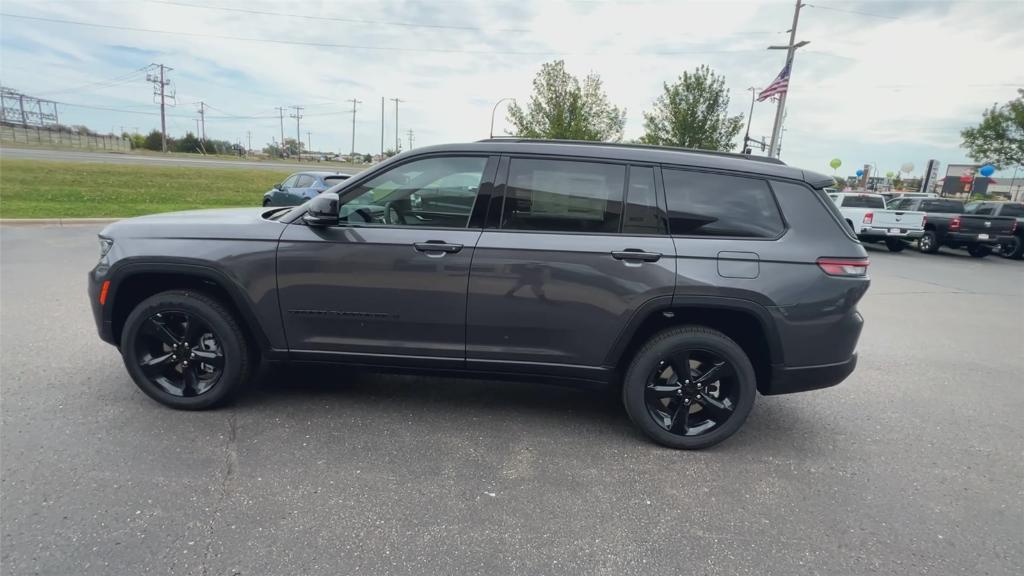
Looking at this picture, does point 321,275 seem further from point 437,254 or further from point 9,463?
point 9,463

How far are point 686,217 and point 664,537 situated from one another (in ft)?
5.79

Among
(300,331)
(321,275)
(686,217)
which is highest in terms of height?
(686,217)

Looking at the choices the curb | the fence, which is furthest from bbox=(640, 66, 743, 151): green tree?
the fence

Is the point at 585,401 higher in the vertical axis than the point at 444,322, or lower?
lower

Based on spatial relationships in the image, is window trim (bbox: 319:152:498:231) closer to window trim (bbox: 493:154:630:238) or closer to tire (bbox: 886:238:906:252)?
window trim (bbox: 493:154:630:238)

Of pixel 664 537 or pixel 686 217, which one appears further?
pixel 686 217

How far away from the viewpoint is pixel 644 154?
10.9 ft

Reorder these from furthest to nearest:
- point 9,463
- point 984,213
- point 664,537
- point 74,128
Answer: point 74,128
point 984,213
point 9,463
point 664,537

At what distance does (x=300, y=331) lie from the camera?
3424 mm

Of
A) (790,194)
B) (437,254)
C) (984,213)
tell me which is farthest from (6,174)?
(984,213)

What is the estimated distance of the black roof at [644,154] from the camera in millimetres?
3264

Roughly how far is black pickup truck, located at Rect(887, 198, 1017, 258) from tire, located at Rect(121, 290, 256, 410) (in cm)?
1830

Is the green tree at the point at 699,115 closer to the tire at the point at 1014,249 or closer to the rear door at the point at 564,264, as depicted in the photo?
the tire at the point at 1014,249

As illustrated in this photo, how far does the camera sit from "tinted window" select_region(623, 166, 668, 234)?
3219 mm
